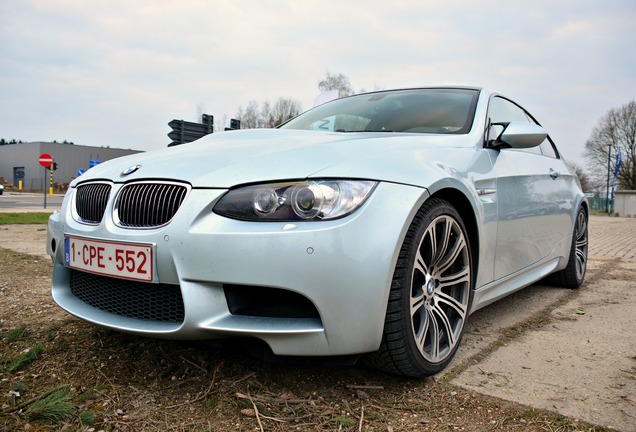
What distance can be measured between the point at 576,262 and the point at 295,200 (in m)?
3.19

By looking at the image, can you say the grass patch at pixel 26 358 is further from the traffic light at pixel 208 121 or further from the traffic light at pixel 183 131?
the traffic light at pixel 208 121

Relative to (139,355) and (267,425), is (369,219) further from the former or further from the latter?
(139,355)

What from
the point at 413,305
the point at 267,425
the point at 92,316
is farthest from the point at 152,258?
the point at 413,305

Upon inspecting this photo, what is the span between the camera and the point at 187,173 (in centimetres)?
191

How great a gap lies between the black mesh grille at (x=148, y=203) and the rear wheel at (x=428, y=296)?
2.79 feet

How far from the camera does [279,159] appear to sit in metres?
1.89

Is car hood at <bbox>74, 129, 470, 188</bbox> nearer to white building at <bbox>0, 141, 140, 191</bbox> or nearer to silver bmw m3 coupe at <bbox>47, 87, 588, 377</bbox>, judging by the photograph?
silver bmw m3 coupe at <bbox>47, 87, 588, 377</bbox>

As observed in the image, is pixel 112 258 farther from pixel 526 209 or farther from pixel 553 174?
pixel 553 174

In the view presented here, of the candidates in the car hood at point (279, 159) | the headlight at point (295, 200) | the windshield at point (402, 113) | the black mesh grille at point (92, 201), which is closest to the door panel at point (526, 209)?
the windshield at point (402, 113)

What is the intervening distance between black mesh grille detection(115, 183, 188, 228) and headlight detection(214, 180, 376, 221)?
0.19m

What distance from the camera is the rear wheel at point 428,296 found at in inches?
72.5

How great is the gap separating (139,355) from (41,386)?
1.33 ft

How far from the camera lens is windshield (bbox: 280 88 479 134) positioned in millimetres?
2760

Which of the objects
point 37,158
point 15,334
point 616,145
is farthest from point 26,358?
point 37,158
